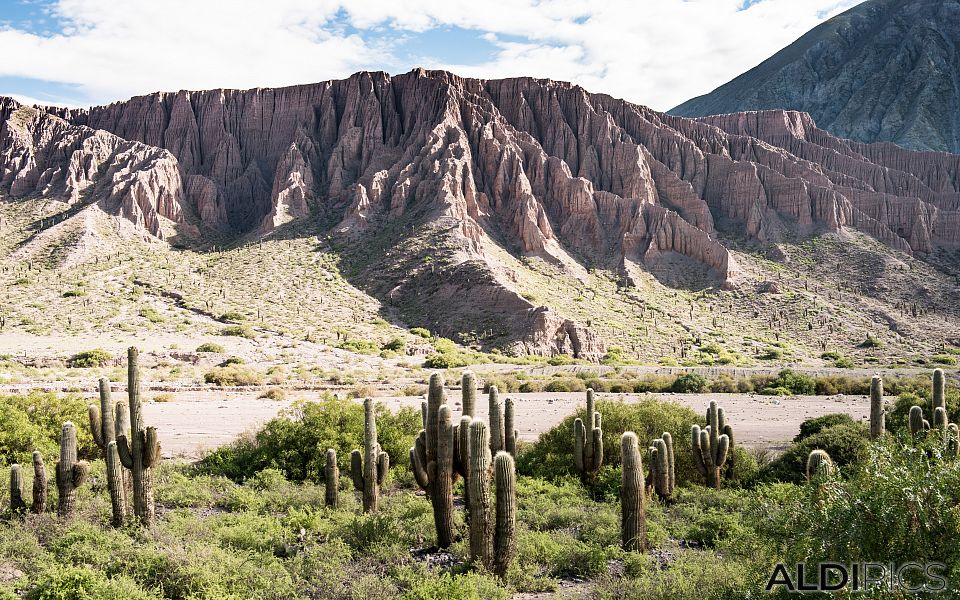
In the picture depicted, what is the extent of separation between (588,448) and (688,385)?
19.8 meters

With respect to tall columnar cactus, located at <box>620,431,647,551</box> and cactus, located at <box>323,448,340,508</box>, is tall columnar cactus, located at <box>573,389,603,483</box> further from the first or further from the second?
cactus, located at <box>323,448,340,508</box>

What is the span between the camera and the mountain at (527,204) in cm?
5781

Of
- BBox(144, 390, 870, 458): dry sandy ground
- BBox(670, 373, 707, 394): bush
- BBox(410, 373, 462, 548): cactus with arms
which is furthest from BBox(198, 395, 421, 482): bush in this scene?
BBox(670, 373, 707, 394): bush

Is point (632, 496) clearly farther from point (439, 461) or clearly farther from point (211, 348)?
point (211, 348)

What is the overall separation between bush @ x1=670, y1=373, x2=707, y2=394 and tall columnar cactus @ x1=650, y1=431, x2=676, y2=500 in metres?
20.3

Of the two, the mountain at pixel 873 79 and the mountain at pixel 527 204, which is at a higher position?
the mountain at pixel 873 79

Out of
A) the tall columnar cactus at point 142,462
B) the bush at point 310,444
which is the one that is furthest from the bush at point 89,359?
the tall columnar cactus at point 142,462

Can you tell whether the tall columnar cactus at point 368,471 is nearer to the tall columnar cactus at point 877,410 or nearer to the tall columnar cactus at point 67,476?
the tall columnar cactus at point 67,476

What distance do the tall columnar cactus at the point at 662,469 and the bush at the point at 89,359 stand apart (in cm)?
3363

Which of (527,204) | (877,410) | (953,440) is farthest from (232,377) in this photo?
(527,204)

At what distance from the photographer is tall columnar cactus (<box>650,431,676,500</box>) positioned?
45.3 ft

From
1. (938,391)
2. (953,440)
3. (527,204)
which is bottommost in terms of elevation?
(953,440)

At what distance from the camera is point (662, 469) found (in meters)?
13.8

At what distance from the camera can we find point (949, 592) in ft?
19.1
